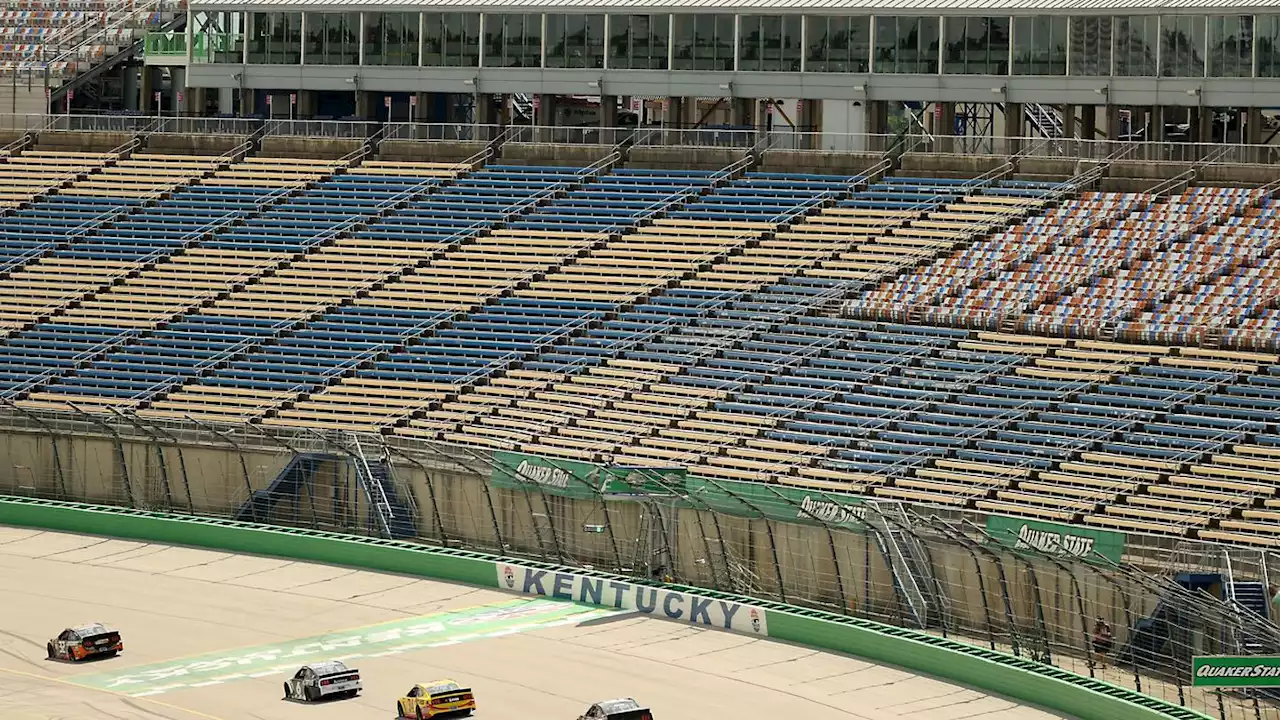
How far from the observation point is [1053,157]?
Result: 195 feet

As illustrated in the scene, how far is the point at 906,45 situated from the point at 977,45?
2103 mm

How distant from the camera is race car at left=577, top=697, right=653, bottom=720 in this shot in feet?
114

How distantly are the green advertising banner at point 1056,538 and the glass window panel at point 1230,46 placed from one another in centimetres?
2412

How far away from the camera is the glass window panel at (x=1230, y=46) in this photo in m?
58.3

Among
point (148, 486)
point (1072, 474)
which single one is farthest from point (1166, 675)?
point (148, 486)

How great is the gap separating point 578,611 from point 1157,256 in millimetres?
18137

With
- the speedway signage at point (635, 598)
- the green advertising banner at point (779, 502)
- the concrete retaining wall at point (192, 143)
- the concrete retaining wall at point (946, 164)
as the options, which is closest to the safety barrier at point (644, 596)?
the speedway signage at point (635, 598)

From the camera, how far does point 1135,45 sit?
197 ft

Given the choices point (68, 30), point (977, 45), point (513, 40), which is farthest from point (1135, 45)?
point (68, 30)

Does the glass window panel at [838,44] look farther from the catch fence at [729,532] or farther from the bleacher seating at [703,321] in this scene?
the catch fence at [729,532]

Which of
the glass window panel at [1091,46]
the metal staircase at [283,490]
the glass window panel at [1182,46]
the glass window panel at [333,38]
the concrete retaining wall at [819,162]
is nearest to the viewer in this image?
A: the metal staircase at [283,490]

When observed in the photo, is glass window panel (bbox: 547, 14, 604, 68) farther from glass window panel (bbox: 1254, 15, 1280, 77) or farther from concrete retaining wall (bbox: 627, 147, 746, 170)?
glass window panel (bbox: 1254, 15, 1280, 77)

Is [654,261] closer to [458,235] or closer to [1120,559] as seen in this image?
[458,235]

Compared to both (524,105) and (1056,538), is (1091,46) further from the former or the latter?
(1056,538)
